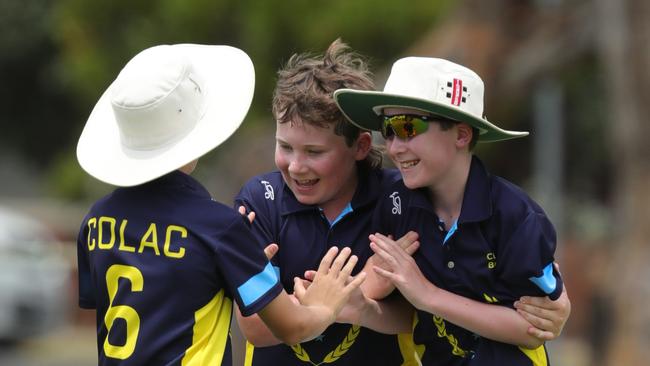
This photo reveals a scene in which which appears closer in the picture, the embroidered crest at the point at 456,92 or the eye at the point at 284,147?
the embroidered crest at the point at 456,92

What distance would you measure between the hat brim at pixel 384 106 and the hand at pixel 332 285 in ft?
1.64

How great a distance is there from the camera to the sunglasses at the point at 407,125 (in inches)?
162

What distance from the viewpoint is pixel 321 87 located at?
432 cm

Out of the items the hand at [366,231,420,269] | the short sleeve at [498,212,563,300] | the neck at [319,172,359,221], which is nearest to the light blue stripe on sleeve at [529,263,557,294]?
the short sleeve at [498,212,563,300]

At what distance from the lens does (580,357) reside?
16.2 metres

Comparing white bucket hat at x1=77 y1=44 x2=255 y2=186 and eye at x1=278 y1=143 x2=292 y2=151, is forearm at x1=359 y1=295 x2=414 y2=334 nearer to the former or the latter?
eye at x1=278 y1=143 x2=292 y2=151

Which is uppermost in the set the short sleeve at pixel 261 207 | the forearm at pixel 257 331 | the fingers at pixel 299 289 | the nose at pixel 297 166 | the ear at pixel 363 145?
the ear at pixel 363 145

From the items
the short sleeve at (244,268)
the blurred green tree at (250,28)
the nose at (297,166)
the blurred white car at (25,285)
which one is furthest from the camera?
the blurred green tree at (250,28)

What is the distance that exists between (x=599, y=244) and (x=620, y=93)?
961 centimetres

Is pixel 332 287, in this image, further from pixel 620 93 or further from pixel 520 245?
pixel 620 93

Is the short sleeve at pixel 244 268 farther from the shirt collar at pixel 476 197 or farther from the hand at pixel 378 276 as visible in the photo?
the shirt collar at pixel 476 197

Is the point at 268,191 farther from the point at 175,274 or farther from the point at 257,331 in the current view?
the point at 175,274

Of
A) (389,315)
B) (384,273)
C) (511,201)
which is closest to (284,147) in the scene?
(384,273)

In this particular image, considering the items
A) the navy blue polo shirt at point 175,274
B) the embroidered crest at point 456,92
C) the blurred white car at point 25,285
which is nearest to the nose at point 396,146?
the embroidered crest at point 456,92
